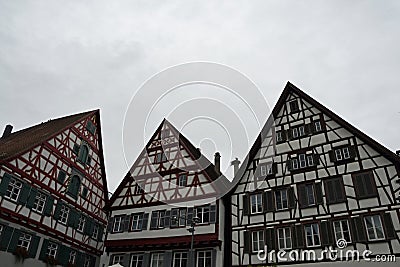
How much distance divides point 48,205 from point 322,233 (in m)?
18.5

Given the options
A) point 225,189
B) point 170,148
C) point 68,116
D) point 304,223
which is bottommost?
point 304,223

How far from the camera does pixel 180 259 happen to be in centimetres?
2253

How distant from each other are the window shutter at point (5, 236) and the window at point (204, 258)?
11755 mm

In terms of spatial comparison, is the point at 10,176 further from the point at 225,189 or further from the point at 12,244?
the point at 225,189

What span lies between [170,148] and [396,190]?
1567 centimetres

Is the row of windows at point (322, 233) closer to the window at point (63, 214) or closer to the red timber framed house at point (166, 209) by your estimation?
the red timber framed house at point (166, 209)

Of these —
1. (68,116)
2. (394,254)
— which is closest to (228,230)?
(394,254)

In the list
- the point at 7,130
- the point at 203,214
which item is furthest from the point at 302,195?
the point at 7,130

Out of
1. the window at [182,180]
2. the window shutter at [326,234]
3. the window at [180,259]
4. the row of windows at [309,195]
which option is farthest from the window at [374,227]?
the window at [182,180]

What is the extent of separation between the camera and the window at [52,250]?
24.6m

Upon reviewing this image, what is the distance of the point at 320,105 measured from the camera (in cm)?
2319

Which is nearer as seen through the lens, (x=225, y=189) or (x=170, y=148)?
(x=225, y=189)

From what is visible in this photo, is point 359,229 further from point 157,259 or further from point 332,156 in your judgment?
point 157,259

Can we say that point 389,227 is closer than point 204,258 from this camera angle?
Yes
